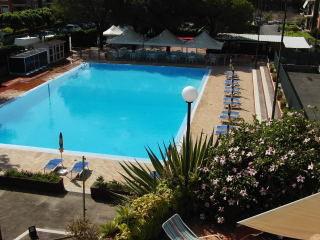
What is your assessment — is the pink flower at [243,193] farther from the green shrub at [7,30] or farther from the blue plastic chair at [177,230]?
the green shrub at [7,30]

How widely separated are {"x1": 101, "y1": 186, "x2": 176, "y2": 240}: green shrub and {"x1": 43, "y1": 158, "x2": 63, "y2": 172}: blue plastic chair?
811cm

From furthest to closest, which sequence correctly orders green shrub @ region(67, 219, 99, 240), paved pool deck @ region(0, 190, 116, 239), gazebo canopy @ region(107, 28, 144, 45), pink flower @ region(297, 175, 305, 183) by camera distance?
1. gazebo canopy @ region(107, 28, 144, 45)
2. paved pool deck @ region(0, 190, 116, 239)
3. pink flower @ region(297, 175, 305, 183)
4. green shrub @ region(67, 219, 99, 240)

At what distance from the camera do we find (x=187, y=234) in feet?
26.9

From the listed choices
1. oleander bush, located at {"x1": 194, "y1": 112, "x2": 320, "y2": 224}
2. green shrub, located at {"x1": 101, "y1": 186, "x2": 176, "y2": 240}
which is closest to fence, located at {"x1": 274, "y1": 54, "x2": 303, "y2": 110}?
oleander bush, located at {"x1": 194, "y1": 112, "x2": 320, "y2": 224}

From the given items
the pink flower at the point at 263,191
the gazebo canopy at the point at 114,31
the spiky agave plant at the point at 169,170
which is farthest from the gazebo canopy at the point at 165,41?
the pink flower at the point at 263,191

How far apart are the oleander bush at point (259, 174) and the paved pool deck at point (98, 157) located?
3388 mm

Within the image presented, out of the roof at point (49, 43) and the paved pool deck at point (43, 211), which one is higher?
the roof at point (49, 43)

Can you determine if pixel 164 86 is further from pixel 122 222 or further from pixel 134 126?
pixel 122 222

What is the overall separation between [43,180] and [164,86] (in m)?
18.3

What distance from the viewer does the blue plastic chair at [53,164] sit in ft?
53.1

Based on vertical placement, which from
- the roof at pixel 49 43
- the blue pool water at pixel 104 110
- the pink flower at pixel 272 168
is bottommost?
the blue pool water at pixel 104 110

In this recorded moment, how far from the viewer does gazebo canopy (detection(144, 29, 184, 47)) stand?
122 feet

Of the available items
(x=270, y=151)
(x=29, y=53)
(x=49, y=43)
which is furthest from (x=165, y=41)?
(x=270, y=151)

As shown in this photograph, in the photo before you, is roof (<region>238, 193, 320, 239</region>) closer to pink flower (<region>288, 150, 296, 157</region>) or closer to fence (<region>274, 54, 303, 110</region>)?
pink flower (<region>288, 150, 296, 157</region>)
